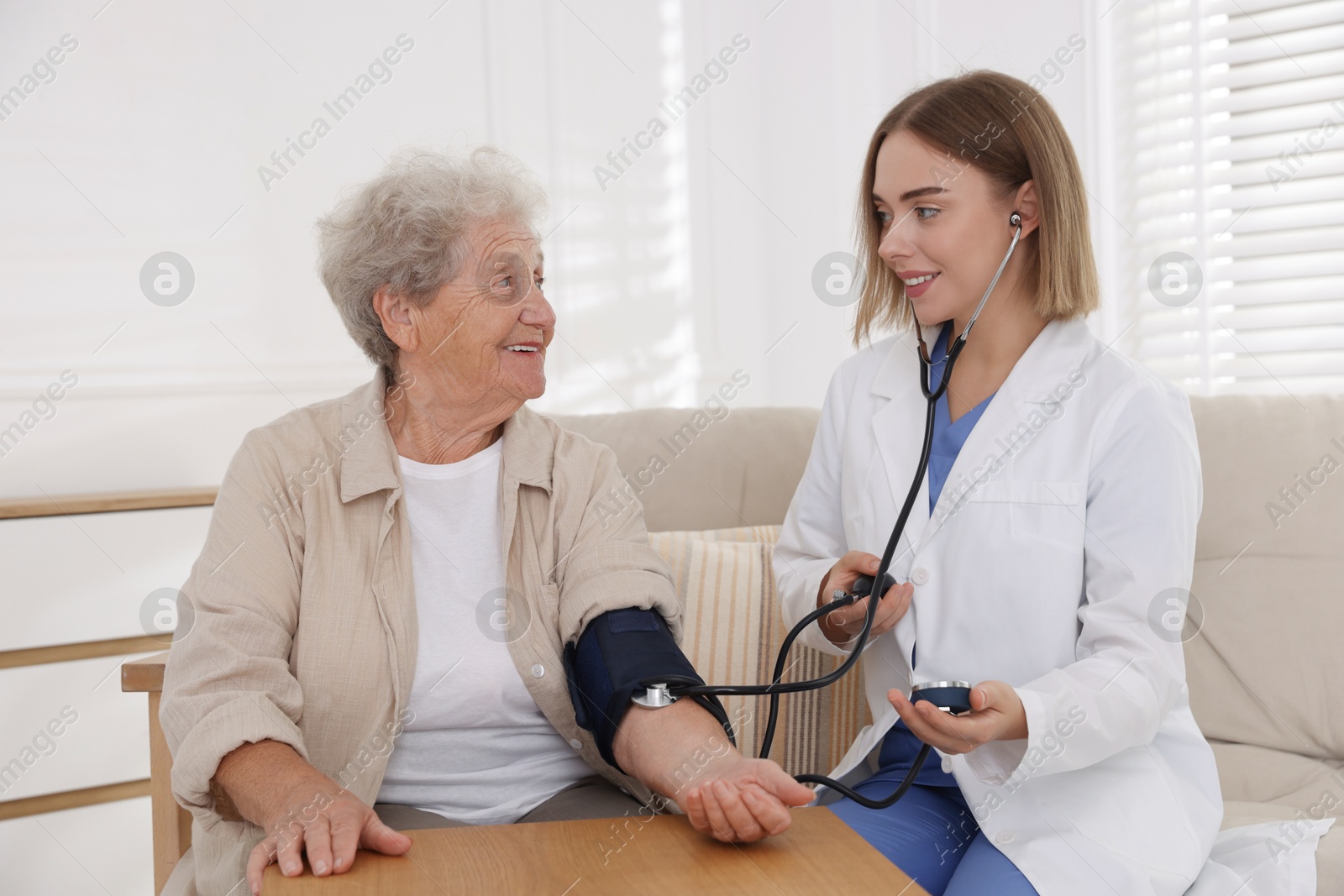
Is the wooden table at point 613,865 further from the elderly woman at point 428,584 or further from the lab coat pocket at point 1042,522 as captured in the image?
the lab coat pocket at point 1042,522

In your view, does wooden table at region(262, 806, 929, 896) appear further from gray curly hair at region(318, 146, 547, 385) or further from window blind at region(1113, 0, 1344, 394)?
window blind at region(1113, 0, 1344, 394)

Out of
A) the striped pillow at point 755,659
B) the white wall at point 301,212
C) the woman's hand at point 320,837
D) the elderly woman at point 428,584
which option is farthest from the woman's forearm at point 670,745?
the white wall at point 301,212

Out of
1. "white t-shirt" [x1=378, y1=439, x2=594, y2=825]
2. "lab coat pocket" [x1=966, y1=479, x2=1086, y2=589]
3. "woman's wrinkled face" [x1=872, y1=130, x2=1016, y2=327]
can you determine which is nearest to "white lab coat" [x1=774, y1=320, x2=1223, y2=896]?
"lab coat pocket" [x1=966, y1=479, x2=1086, y2=589]

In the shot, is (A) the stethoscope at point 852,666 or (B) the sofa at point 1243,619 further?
(B) the sofa at point 1243,619

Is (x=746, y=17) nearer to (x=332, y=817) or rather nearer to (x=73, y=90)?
(x=73, y=90)

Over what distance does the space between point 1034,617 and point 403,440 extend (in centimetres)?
85

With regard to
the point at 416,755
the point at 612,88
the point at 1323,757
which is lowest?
the point at 1323,757

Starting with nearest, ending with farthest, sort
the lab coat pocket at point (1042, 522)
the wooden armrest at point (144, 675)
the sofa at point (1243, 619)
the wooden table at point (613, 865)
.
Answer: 1. the wooden table at point (613, 865)
2. the lab coat pocket at point (1042, 522)
3. the wooden armrest at point (144, 675)
4. the sofa at point (1243, 619)

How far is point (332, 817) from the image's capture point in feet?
3.06

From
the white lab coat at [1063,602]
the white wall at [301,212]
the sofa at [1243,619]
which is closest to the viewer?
the white lab coat at [1063,602]

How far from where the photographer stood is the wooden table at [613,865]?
2.70 feet

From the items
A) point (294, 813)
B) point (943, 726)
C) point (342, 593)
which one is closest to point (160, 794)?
point (342, 593)

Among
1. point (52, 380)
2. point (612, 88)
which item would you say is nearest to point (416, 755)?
point (52, 380)

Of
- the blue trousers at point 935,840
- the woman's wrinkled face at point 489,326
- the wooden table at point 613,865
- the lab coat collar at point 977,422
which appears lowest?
the blue trousers at point 935,840
